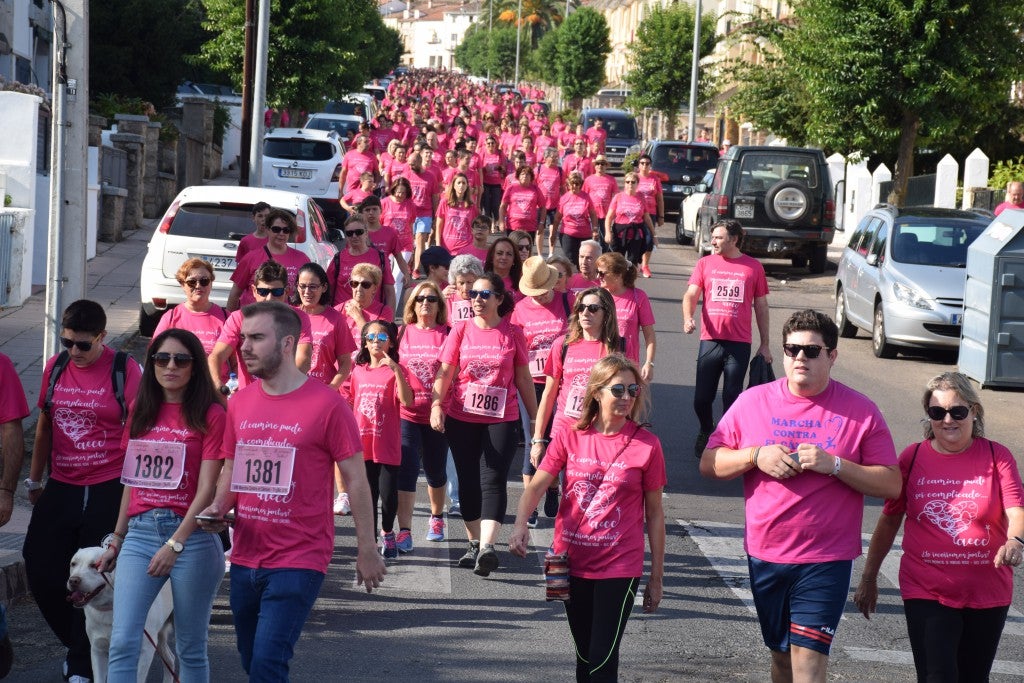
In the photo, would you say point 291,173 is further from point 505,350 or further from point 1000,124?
point 505,350

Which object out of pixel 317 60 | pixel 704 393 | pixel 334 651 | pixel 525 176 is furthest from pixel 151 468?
pixel 317 60

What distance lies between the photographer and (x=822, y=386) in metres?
5.52

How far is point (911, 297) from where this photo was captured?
1634 centimetres

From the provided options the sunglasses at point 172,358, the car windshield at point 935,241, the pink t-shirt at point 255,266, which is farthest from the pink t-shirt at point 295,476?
the car windshield at point 935,241

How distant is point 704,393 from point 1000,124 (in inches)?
974

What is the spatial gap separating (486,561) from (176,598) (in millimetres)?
3003

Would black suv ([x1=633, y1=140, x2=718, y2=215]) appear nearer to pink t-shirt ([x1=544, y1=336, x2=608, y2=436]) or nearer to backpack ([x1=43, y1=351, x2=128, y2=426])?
pink t-shirt ([x1=544, y1=336, x2=608, y2=436])

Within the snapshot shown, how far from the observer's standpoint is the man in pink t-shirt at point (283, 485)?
5.13 meters

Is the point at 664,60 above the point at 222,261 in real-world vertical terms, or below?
above

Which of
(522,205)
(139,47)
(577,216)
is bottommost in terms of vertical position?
(577,216)

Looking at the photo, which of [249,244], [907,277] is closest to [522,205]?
[907,277]

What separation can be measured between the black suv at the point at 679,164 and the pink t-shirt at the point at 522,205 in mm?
14205

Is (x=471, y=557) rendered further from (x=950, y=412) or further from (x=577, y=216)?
(x=577, y=216)

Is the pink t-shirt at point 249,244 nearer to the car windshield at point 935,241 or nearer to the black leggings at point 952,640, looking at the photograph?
the black leggings at point 952,640
